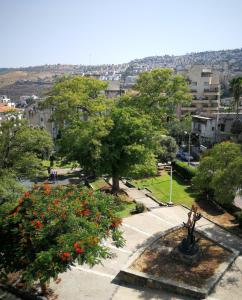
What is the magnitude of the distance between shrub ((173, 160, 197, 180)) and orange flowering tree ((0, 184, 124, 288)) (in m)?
23.1

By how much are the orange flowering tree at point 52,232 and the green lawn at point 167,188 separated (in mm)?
16718

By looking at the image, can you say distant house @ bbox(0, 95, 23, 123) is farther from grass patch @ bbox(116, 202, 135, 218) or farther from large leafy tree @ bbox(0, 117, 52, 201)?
grass patch @ bbox(116, 202, 135, 218)

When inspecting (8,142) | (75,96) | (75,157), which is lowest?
(75,157)

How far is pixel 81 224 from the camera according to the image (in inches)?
539

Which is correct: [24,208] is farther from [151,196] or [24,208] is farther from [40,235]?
[151,196]

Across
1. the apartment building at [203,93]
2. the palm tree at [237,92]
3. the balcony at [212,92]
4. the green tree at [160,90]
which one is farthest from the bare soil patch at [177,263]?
the balcony at [212,92]

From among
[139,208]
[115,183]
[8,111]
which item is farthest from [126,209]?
[8,111]

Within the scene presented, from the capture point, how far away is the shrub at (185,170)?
37.9 metres

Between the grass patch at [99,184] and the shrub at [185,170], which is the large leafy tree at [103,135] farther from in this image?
the shrub at [185,170]

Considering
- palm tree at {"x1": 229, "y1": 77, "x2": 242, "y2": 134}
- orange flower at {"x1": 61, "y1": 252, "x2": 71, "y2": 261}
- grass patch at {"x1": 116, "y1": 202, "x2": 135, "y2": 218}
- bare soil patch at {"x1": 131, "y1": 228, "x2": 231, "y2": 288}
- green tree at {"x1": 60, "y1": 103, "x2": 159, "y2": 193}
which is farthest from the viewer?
palm tree at {"x1": 229, "y1": 77, "x2": 242, "y2": 134}

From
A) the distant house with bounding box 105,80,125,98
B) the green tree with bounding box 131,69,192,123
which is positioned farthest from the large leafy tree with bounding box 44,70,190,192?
the distant house with bounding box 105,80,125,98

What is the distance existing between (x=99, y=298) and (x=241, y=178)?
33.0ft

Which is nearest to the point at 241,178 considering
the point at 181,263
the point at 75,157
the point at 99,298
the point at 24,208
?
the point at 181,263

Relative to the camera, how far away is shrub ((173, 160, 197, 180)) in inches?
1491
